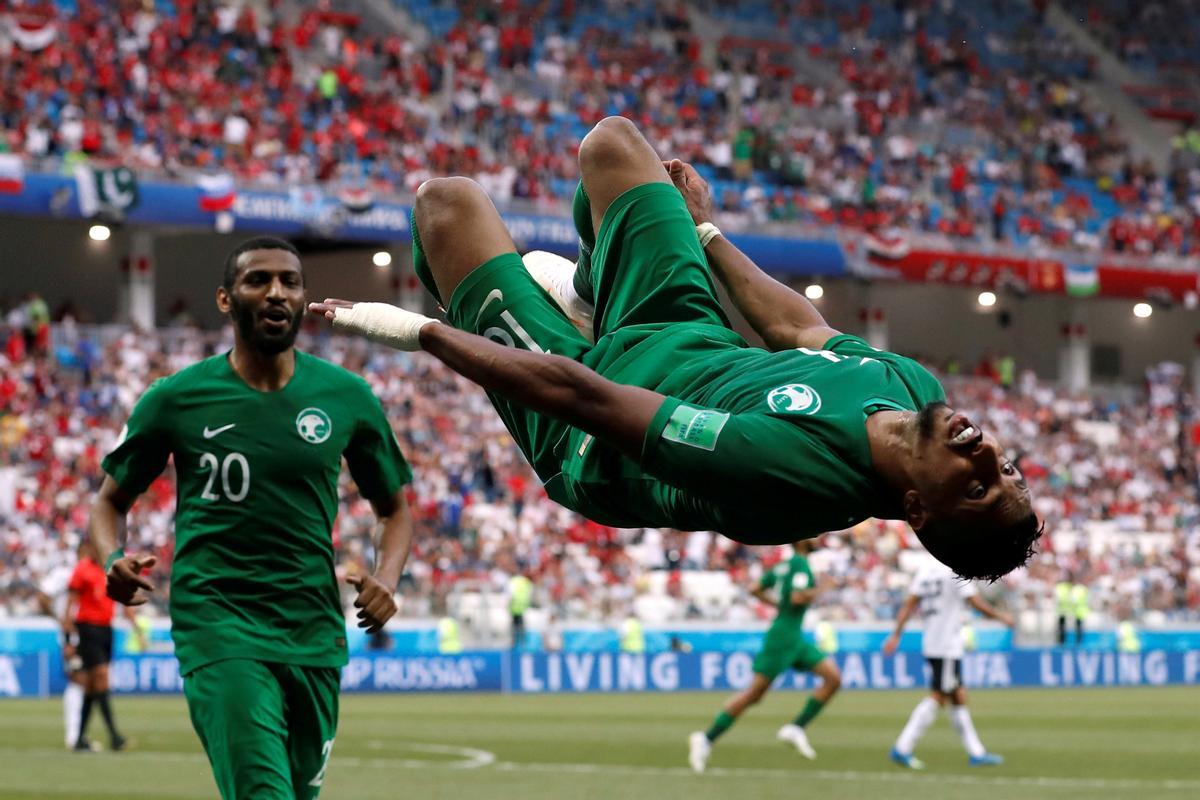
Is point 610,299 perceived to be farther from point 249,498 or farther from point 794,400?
point 249,498

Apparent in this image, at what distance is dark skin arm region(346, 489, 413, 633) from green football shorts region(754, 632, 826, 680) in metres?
9.80

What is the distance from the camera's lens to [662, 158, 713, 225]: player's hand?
6.60m

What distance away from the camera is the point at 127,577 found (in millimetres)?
7102

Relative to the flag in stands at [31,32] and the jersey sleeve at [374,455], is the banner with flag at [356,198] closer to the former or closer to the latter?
the flag in stands at [31,32]

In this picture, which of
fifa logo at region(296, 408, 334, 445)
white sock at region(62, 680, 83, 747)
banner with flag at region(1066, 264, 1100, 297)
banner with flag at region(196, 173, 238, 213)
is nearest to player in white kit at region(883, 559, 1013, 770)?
white sock at region(62, 680, 83, 747)

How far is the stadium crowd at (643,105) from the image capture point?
3600cm

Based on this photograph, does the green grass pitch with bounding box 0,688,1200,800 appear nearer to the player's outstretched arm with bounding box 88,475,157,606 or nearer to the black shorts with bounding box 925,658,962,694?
the black shorts with bounding box 925,658,962,694

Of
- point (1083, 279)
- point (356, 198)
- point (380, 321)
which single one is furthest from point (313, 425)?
point (1083, 279)

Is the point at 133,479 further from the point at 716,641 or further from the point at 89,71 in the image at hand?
the point at 89,71

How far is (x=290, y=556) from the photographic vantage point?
742cm

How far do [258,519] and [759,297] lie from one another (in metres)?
2.15

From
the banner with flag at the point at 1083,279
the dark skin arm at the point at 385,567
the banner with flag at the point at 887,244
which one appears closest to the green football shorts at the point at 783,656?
the dark skin arm at the point at 385,567

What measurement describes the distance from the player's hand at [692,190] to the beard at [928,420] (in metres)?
1.58

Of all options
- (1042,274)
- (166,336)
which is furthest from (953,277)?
(166,336)
